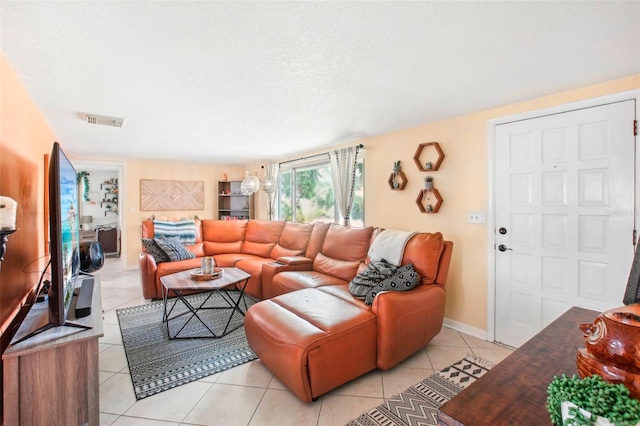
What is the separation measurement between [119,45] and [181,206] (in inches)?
192

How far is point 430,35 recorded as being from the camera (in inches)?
59.9

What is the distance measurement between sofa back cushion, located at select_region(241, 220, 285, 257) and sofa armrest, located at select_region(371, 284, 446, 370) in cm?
277

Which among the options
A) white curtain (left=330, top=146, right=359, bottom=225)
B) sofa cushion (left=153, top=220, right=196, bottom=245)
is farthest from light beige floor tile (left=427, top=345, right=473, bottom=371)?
sofa cushion (left=153, top=220, right=196, bottom=245)

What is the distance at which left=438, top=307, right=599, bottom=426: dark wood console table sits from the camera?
0.75m

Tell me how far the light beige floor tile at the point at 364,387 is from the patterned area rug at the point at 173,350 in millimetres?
810

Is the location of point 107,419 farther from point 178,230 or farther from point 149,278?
point 178,230

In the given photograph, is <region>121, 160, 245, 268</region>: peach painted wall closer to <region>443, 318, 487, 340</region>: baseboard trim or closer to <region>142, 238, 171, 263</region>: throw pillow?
<region>142, 238, 171, 263</region>: throw pillow

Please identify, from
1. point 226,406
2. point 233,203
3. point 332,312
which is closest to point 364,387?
point 332,312

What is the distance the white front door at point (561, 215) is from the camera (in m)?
2.06

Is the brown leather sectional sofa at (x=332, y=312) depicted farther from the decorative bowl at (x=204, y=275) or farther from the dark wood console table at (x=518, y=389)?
the dark wood console table at (x=518, y=389)

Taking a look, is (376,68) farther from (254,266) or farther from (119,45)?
(254,266)

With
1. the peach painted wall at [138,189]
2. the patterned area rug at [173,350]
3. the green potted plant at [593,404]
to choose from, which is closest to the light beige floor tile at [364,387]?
the patterned area rug at [173,350]

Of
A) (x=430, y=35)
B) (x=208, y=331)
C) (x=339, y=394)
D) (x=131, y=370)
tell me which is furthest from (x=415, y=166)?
(x=131, y=370)

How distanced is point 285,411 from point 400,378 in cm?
86
